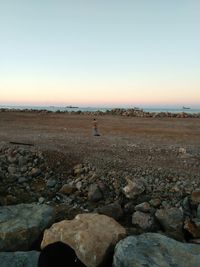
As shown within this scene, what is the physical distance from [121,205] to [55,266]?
6.58 metres

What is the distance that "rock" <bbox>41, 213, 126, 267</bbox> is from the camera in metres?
7.34

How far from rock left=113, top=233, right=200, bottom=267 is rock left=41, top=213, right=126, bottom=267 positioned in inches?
16.3

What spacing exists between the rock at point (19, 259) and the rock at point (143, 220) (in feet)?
10.3

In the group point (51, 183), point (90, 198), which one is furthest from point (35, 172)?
point (90, 198)

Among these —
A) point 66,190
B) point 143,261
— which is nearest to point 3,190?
point 66,190

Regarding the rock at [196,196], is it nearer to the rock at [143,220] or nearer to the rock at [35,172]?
the rock at [143,220]

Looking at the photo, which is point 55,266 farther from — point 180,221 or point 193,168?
point 193,168

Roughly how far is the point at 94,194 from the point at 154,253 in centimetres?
431

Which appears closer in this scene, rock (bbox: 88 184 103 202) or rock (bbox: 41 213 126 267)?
rock (bbox: 41 213 126 267)

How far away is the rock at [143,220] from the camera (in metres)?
9.40

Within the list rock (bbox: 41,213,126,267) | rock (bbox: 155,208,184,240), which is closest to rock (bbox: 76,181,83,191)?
rock (bbox: 155,208,184,240)

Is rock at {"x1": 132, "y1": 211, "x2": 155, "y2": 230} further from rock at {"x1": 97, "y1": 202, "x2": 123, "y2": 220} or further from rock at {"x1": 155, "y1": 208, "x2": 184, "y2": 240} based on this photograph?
rock at {"x1": 97, "y1": 202, "x2": 123, "y2": 220}

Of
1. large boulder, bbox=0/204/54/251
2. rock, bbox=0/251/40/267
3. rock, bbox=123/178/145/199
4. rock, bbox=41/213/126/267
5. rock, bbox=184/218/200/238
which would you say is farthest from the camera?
rock, bbox=123/178/145/199

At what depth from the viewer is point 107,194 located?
1141 cm
